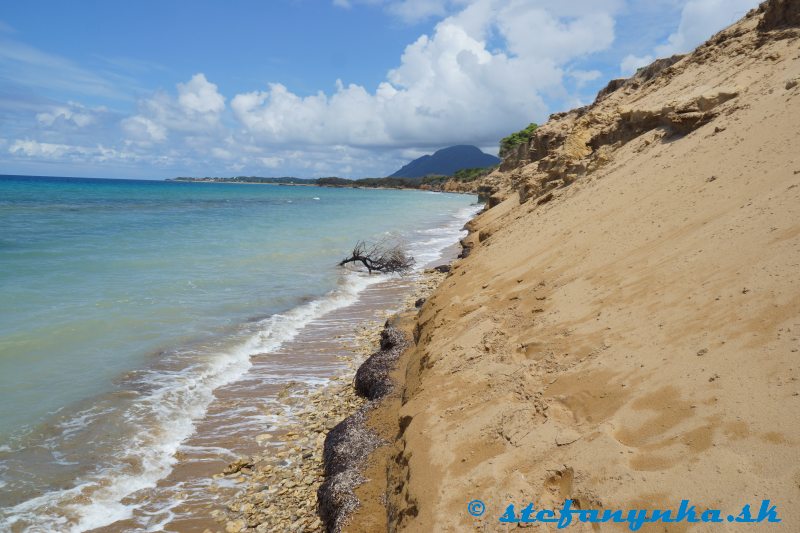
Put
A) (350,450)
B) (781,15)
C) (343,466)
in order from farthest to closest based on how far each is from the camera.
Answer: (781,15), (350,450), (343,466)

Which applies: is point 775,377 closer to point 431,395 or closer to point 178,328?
point 431,395

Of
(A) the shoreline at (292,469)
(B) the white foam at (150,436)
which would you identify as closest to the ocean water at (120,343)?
(B) the white foam at (150,436)

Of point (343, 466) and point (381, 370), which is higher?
point (381, 370)

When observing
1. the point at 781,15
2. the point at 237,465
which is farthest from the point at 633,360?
the point at 781,15

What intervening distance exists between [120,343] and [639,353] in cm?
986

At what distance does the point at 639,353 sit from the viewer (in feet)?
13.6

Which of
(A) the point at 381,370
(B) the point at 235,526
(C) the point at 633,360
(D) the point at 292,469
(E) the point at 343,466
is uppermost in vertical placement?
(C) the point at 633,360

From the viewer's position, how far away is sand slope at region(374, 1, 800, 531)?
3023 mm

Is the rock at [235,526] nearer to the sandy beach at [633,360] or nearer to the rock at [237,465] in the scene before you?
the rock at [237,465]

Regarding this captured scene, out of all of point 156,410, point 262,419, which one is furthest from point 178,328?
point 262,419

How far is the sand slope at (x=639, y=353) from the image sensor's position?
302 cm

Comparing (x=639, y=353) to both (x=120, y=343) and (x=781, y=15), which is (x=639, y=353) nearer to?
(x=120, y=343)

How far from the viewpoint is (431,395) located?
208 inches

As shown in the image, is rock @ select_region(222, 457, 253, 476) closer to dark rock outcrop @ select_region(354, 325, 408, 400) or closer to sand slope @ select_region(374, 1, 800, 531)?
dark rock outcrop @ select_region(354, 325, 408, 400)
